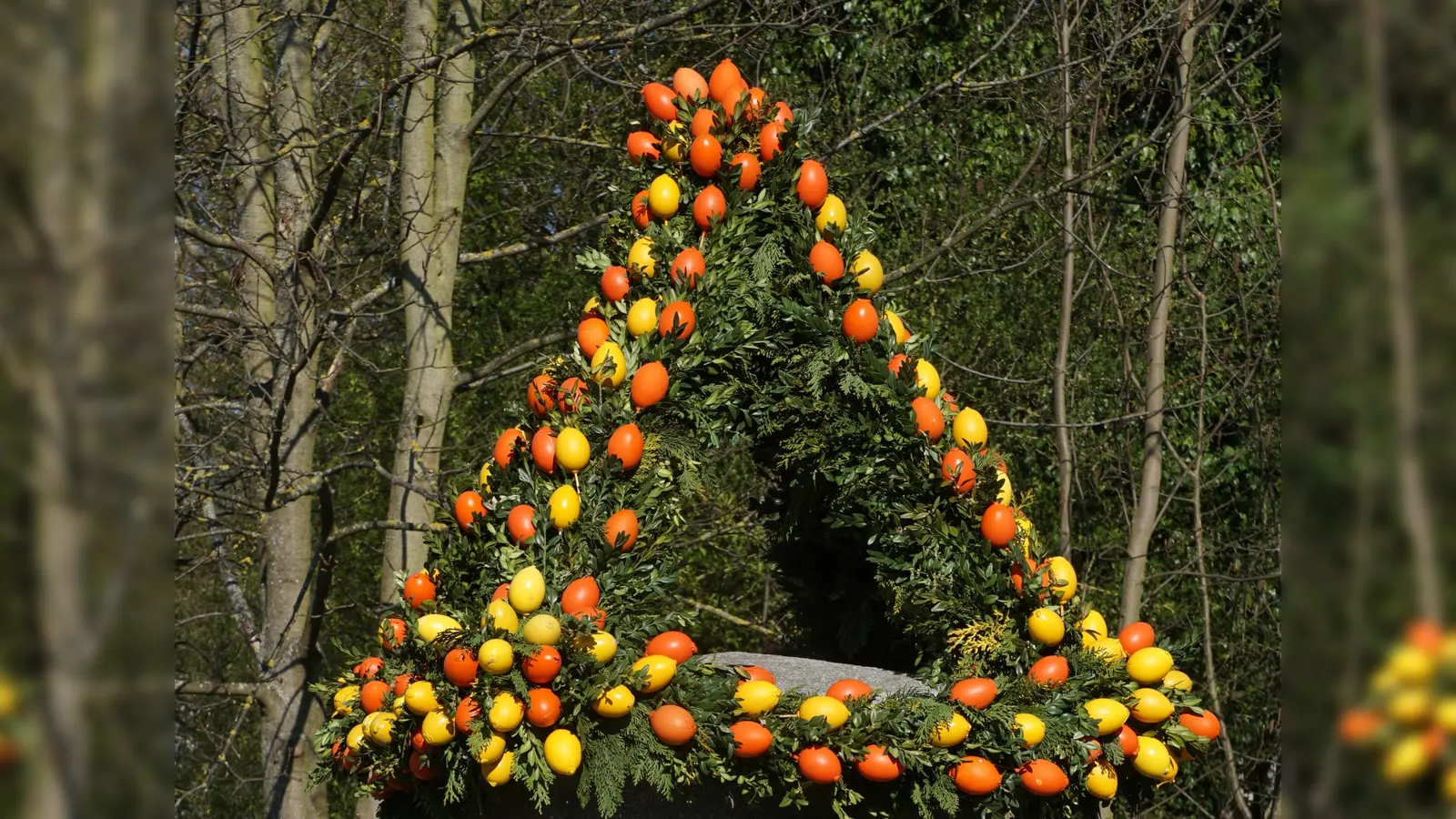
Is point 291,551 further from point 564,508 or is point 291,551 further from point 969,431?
point 969,431

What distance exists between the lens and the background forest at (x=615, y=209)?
5.38 meters

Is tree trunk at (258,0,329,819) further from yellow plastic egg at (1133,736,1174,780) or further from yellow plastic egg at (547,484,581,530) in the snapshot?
yellow plastic egg at (1133,736,1174,780)

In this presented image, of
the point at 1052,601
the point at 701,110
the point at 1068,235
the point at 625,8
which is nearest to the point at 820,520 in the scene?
the point at 1052,601

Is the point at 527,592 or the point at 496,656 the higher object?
the point at 527,592

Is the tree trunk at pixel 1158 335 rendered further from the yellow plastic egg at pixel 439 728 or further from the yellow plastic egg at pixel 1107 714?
the yellow plastic egg at pixel 439 728

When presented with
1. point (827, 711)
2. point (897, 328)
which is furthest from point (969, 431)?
point (827, 711)

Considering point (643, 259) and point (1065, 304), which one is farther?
point (1065, 304)
